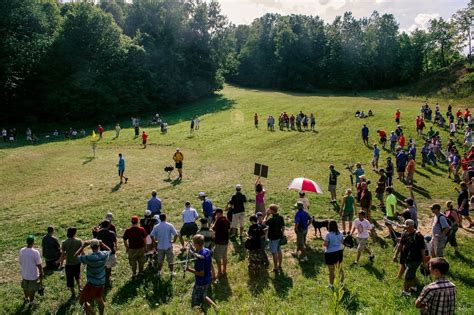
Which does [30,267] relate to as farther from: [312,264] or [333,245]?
[312,264]

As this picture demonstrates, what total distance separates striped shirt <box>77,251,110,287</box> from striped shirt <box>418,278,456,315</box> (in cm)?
718

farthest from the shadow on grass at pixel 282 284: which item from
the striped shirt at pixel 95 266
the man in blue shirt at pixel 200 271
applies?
the striped shirt at pixel 95 266

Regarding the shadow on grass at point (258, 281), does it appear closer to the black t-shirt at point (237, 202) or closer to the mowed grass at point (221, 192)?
the mowed grass at point (221, 192)

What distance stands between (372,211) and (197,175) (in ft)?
40.5

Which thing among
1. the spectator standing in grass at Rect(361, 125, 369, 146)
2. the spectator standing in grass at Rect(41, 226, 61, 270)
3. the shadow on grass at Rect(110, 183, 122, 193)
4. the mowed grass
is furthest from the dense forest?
the spectator standing in grass at Rect(41, 226, 61, 270)

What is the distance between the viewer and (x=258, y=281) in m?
11.5

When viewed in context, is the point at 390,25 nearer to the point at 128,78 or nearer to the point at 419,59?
the point at 419,59

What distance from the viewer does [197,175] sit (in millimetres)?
26594

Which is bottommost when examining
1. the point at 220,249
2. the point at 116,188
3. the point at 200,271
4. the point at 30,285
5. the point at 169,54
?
the point at 116,188

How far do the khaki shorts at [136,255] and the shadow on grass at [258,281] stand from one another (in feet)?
11.1

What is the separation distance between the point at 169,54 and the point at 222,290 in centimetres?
5803

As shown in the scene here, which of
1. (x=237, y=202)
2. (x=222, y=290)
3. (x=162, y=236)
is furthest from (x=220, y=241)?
(x=237, y=202)

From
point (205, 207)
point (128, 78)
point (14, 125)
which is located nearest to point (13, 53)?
point (14, 125)

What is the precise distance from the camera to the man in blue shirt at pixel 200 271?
9.11 meters
